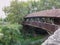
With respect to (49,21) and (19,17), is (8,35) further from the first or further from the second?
(19,17)

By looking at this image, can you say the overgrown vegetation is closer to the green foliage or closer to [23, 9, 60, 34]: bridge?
the green foliage

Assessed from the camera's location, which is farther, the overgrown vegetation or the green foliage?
the overgrown vegetation

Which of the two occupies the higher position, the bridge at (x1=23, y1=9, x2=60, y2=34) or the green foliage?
the bridge at (x1=23, y1=9, x2=60, y2=34)

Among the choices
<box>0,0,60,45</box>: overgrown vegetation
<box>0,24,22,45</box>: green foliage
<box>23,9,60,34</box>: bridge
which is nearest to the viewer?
<box>23,9,60,34</box>: bridge

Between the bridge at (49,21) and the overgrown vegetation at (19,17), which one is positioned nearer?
the bridge at (49,21)

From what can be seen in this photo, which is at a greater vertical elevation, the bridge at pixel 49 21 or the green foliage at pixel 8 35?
the bridge at pixel 49 21

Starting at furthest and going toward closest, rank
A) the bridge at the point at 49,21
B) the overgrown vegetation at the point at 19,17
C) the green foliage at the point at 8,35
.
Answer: the overgrown vegetation at the point at 19,17 → the green foliage at the point at 8,35 → the bridge at the point at 49,21

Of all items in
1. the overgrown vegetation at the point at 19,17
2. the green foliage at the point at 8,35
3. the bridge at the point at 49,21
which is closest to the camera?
the bridge at the point at 49,21

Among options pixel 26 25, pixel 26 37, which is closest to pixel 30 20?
pixel 26 25

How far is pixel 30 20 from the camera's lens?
2188cm

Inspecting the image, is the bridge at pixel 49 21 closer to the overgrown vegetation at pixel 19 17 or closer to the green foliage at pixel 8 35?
the overgrown vegetation at pixel 19 17

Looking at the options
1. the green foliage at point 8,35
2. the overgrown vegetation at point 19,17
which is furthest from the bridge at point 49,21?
the green foliage at point 8,35

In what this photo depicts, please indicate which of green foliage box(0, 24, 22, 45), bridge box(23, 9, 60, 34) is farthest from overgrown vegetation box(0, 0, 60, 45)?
bridge box(23, 9, 60, 34)

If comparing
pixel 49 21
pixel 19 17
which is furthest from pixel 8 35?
pixel 19 17
